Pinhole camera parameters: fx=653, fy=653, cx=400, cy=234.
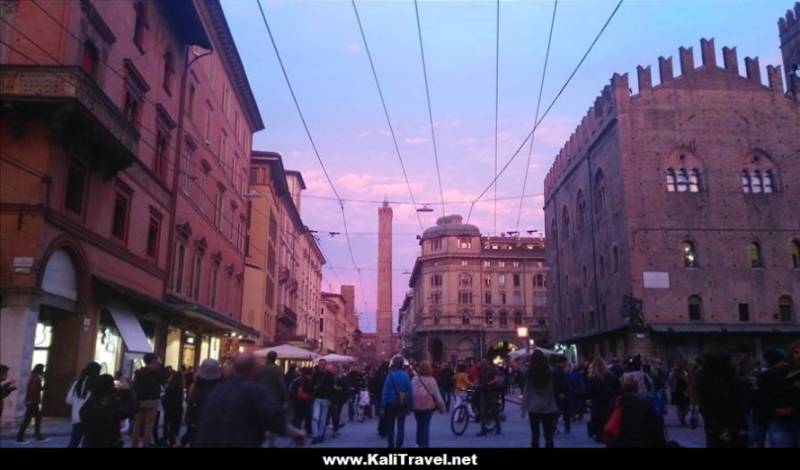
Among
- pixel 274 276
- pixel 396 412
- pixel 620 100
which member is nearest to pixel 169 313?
pixel 396 412

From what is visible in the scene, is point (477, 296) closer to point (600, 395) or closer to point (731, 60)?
point (731, 60)

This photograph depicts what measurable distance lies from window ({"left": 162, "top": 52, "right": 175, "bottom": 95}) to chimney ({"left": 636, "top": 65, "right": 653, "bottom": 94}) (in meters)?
26.8

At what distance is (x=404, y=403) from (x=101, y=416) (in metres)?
4.32

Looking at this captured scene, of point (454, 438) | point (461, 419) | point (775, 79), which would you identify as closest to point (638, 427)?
point (454, 438)

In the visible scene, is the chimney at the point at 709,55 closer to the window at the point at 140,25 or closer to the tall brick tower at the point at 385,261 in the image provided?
the window at the point at 140,25

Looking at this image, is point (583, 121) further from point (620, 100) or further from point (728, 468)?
point (728, 468)

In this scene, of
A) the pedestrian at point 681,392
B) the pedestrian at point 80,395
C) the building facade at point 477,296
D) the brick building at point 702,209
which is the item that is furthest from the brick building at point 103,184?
the building facade at point 477,296

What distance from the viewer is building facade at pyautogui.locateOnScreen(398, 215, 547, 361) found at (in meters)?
85.9

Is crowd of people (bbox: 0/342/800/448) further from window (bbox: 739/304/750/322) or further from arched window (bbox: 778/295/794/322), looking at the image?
arched window (bbox: 778/295/794/322)

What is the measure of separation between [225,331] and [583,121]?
28.6 metres

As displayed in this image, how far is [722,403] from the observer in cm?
746

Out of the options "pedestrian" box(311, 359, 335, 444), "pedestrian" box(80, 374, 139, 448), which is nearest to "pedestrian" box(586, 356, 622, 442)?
"pedestrian" box(311, 359, 335, 444)

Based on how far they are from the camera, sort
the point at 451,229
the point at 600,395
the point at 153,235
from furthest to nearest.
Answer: the point at 451,229, the point at 153,235, the point at 600,395

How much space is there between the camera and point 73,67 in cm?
1391
